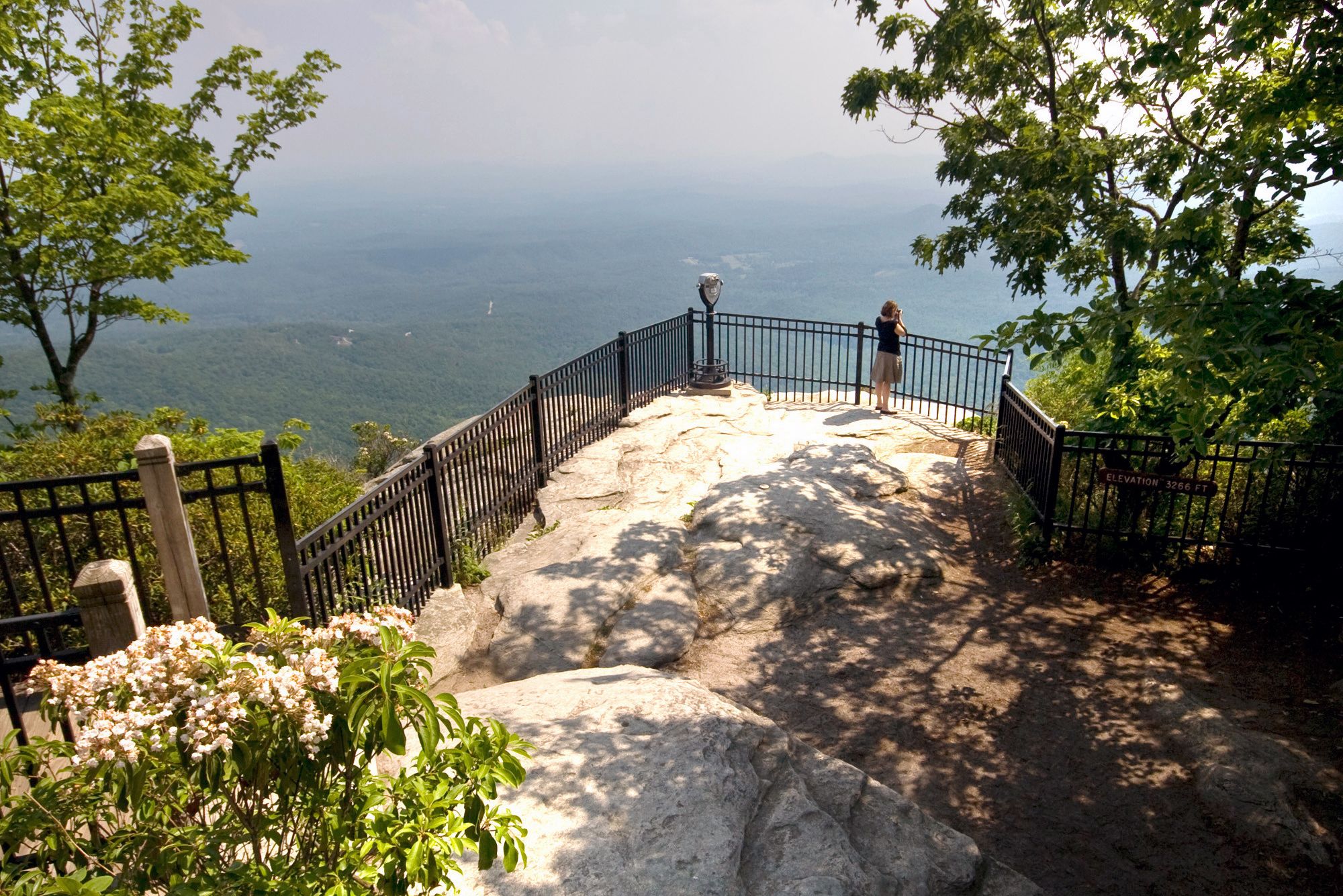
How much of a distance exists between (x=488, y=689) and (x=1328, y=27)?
7.52 metres

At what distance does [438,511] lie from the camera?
779 centimetres

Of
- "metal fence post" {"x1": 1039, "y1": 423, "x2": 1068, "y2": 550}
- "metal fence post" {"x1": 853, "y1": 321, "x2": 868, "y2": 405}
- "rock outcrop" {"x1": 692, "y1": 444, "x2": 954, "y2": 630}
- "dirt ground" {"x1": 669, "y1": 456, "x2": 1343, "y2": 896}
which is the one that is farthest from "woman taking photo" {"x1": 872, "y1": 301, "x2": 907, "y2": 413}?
"dirt ground" {"x1": 669, "y1": 456, "x2": 1343, "y2": 896}

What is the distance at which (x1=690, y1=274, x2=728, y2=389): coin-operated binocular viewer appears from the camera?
15.2 metres

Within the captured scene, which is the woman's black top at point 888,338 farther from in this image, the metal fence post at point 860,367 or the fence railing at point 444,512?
the fence railing at point 444,512

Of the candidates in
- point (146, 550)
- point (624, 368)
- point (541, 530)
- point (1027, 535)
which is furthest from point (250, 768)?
point (624, 368)

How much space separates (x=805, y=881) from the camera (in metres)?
3.54

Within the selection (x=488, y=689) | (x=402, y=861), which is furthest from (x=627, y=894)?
(x=488, y=689)

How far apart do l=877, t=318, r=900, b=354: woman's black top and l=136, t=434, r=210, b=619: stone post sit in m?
11.0

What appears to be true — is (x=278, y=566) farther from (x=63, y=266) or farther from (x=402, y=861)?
(x=63, y=266)

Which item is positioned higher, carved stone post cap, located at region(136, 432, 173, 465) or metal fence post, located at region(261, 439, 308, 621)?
carved stone post cap, located at region(136, 432, 173, 465)

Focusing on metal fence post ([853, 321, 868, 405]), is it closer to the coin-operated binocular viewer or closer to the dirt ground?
the coin-operated binocular viewer

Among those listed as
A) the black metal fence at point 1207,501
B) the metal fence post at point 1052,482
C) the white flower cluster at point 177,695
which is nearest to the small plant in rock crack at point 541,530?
the metal fence post at point 1052,482

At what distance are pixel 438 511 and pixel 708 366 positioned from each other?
846cm

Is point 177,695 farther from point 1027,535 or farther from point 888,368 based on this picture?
point 888,368
